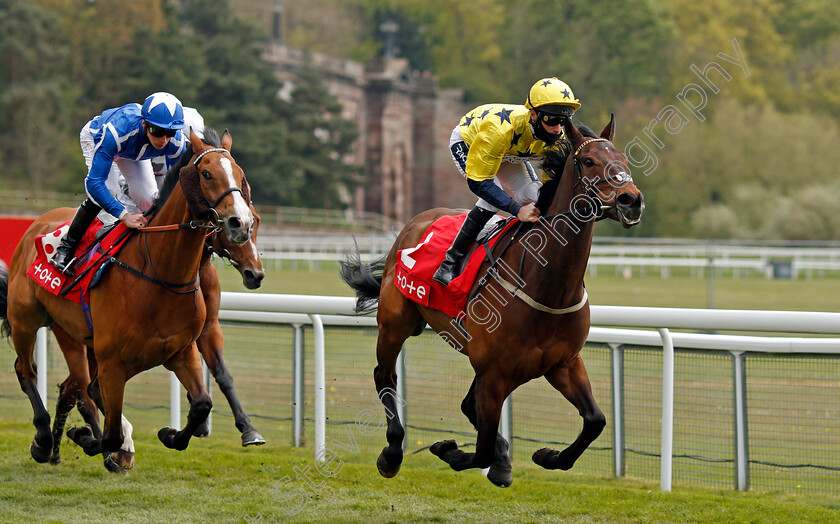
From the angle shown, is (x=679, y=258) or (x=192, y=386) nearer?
(x=192, y=386)

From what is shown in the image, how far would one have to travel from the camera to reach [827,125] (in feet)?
147

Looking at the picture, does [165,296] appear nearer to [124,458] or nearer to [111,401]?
[111,401]

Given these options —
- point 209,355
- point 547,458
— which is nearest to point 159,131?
point 209,355

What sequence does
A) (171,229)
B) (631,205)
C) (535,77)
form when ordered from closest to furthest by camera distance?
(631,205)
(171,229)
(535,77)

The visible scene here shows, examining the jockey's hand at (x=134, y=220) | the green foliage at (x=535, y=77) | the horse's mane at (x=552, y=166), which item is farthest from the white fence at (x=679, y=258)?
the horse's mane at (x=552, y=166)

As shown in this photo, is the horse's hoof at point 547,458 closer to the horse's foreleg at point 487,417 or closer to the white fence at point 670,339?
the horse's foreleg at point 487,417

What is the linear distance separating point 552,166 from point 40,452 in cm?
296

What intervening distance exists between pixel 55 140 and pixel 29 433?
28.6 meters

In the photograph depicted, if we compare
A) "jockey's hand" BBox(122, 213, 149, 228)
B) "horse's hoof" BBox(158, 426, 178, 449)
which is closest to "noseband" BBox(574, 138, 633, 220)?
"jockey's hand" BBox(122, 213, 149, 228)

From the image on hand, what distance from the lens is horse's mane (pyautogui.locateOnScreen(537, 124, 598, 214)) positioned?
13.6 ft

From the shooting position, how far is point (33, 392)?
17.8ft

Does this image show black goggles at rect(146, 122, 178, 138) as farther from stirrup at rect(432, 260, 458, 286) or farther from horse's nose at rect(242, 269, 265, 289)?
stirrup at rect(432, 260, 458, 286)

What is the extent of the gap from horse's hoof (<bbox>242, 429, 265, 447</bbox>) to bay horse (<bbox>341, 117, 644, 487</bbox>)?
0.83 m

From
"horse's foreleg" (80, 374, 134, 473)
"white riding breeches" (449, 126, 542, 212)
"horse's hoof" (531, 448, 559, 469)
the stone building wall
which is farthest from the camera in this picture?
the stone building wall
